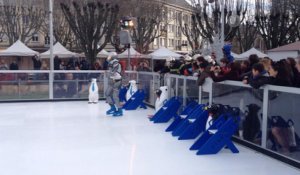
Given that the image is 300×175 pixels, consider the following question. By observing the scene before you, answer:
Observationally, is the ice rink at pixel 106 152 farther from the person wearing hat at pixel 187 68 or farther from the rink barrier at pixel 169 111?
the person wearing hat at pixel 187 68

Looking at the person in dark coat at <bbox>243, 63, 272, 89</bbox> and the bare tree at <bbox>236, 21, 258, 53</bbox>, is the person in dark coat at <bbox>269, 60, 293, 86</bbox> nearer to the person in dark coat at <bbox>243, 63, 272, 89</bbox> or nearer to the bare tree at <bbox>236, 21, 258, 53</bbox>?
the person in dark coat at <bbox>243, 63, 272, 89</bbox>

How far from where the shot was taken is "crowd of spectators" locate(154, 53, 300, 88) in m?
5.64

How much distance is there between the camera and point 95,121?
8867 millimetres

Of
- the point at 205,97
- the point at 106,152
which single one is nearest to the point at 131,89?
the point at 205,97

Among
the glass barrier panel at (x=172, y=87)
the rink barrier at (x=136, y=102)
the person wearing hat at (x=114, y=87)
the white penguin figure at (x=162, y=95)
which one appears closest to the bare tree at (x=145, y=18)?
the rink barrier at (x=136, y=102)

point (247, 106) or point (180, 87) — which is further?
point (180, 87)

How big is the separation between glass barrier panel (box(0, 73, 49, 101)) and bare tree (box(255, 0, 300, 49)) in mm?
16476

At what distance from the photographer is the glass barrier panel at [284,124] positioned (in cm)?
510

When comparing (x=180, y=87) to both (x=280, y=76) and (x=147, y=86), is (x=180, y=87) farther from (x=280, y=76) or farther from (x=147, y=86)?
(x=280, y=76)

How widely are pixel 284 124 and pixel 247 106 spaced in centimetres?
96

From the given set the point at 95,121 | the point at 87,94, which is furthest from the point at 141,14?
the point at 95,121

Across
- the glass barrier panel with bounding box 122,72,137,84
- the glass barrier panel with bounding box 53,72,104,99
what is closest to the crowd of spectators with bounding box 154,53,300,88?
the glass barrier panel with bounding box 122,72,137,84

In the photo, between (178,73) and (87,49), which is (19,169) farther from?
(87,49)

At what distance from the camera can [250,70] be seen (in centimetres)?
702
